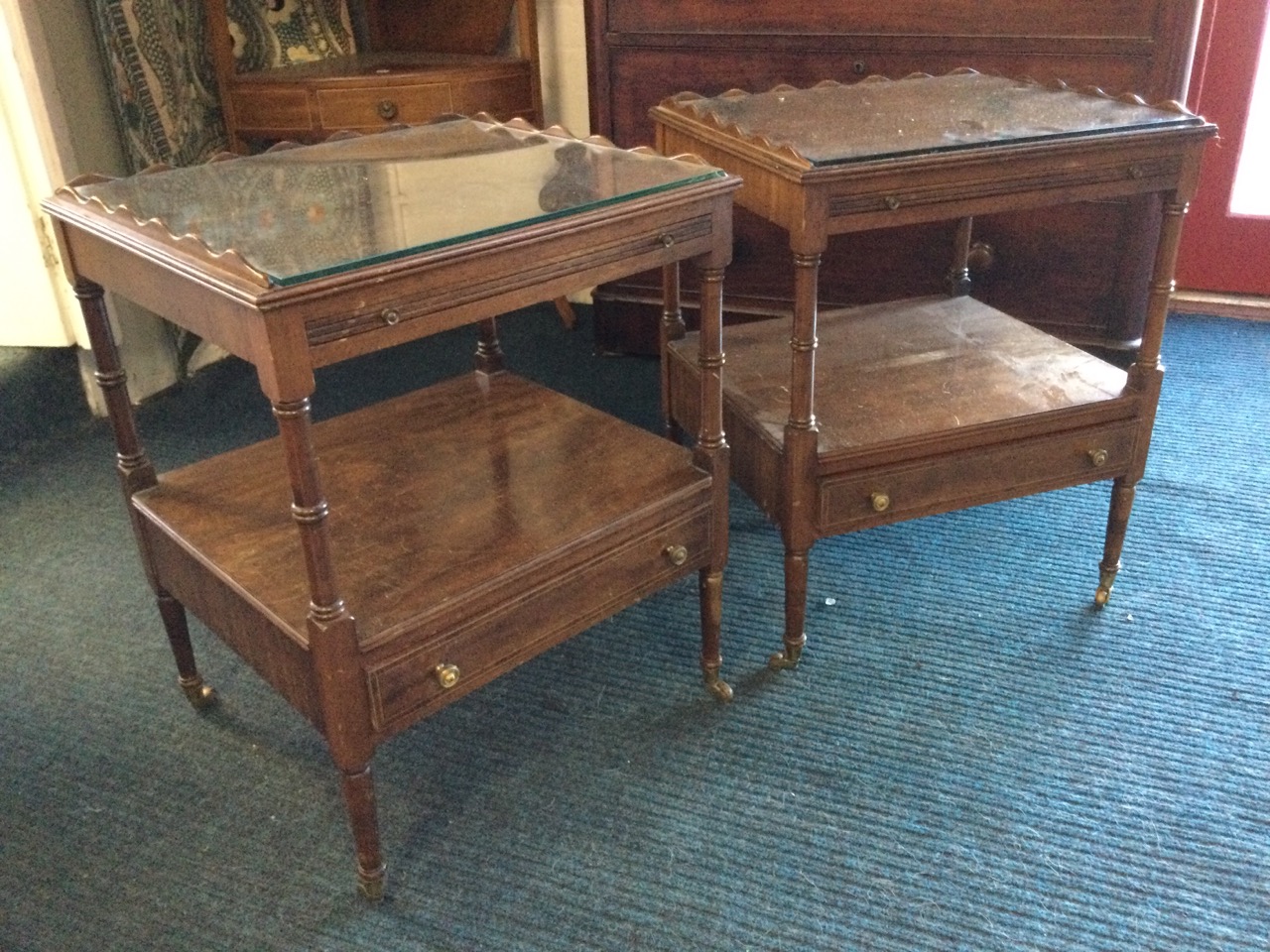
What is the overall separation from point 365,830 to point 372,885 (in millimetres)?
86

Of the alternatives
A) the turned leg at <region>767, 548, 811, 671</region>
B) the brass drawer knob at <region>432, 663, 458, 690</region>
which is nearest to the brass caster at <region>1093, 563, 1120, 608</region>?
the turned leg at <region>767, 548, 811, 671</region>

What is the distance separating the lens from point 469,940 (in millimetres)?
1458

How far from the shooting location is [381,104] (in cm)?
269

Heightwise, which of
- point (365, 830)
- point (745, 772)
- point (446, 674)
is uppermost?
point (446, 674)

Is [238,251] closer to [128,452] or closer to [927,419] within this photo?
[128,452]

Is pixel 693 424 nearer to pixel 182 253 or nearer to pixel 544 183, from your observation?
pixel 544 183

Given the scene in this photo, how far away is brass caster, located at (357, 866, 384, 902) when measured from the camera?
4.94 feet

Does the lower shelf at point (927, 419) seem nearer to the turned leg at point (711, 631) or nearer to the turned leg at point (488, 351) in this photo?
the turned leg at point (711, 631)

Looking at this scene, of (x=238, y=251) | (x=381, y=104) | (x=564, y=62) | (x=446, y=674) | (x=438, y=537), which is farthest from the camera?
(x=564, y=62)

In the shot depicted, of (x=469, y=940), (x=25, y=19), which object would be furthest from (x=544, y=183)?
(x=25, y=19)

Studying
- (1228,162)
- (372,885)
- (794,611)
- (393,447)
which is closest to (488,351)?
(393,447)

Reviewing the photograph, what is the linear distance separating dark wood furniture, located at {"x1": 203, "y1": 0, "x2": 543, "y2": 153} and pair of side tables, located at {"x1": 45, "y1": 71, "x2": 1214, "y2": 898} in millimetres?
942

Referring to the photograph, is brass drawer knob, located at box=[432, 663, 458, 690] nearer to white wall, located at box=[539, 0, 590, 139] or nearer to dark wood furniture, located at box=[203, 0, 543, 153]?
dark wood furniture, located at box=[203, 0, 543, 153]

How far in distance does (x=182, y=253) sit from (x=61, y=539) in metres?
1.29
